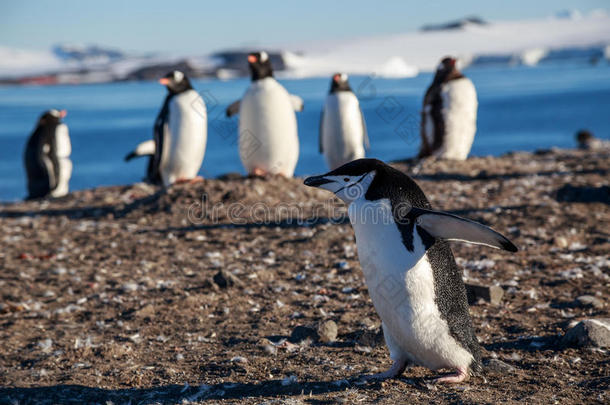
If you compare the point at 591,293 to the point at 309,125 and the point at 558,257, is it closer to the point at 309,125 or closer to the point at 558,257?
the point at 558,257

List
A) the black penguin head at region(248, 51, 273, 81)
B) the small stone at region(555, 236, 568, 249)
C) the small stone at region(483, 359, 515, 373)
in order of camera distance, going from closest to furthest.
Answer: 1. the small stone at region(483, 359, 515, 373)
2. the small stone at region(555, 236, 568, 249)
3. the black penguin head at region(248, 51, 273, 81)

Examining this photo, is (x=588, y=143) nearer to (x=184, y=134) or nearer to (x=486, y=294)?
(x=184, y=134)

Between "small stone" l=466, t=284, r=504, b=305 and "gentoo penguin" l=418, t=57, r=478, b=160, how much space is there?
615cm

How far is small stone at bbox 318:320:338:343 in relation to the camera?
3662 millimetres

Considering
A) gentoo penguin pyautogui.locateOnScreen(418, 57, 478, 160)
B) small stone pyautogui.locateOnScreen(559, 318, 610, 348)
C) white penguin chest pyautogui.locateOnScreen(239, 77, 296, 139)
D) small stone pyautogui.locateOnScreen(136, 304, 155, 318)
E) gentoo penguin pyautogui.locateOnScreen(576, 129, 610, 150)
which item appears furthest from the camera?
gentoo penguin pyautogui.locateOnScreen(576, 129, 610, 150)

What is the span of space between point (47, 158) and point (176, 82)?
384cm

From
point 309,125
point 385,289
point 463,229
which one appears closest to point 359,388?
point 385,289

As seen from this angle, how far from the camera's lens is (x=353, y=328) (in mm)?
3865

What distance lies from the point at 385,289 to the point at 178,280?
97.7 inches

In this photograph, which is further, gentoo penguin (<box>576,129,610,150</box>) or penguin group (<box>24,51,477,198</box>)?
gentoo penguin (<box>576,129,610,150</box>)

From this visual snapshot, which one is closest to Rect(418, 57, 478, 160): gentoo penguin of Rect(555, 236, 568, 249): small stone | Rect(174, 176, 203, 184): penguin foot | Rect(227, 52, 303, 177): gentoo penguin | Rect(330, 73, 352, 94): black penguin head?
Rect(330, 73, 352, 94): black penguin head

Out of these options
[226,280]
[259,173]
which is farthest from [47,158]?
[226,280]

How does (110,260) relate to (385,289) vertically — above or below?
below

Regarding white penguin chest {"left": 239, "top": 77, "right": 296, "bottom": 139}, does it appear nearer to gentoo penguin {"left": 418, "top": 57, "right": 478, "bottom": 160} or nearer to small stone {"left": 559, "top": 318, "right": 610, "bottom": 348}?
gentoo penguin {"left": 418, "top": 57, "right": 478, "bottom": 160}
